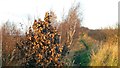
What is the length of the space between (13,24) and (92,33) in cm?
1018

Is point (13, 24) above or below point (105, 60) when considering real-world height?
above

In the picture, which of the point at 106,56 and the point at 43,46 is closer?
the point at 43,46

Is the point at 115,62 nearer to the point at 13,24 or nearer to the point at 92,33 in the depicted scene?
the point at 13,24

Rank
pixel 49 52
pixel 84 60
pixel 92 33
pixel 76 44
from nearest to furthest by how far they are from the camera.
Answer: pixel 49 52 < pixel 84 60 < pixel 76 44 < pixel 92 33

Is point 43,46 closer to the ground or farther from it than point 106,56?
farther from it

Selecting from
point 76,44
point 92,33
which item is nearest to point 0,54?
point 76,44

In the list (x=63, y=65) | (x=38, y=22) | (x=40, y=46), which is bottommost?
(x=63, y=65)

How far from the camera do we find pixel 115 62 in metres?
10.6

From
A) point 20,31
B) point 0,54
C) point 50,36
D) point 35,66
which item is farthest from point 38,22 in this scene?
point 20,31

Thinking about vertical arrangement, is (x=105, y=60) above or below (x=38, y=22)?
below

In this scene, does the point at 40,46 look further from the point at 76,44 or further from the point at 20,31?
the point at 76,44

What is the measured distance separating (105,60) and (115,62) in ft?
1.14

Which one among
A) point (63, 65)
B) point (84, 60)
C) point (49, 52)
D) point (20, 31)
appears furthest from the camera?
point (20, 31)

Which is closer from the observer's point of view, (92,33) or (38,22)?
(38,22)
